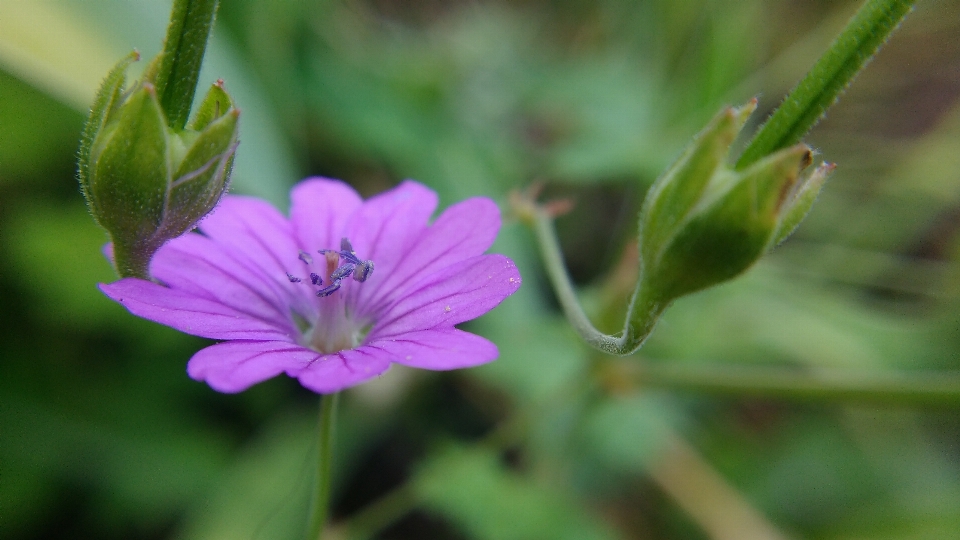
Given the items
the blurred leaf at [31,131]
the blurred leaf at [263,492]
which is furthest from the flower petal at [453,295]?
the blurred leaf at [31,131]

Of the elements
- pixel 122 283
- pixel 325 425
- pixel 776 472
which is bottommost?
pixel 776 472

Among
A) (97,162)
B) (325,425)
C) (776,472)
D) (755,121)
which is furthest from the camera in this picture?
(755,121)

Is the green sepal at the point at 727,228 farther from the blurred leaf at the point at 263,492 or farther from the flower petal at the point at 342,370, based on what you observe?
the blurred leaf at the point at 263,492

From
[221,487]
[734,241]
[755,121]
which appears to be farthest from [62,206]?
[755,121]

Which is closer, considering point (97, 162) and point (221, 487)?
point (97, 162)

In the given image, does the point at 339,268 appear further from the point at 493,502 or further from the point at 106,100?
the point at 493,502

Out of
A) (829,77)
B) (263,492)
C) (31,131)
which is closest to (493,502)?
(263,492)

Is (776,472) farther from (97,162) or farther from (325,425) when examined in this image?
(97,162)
